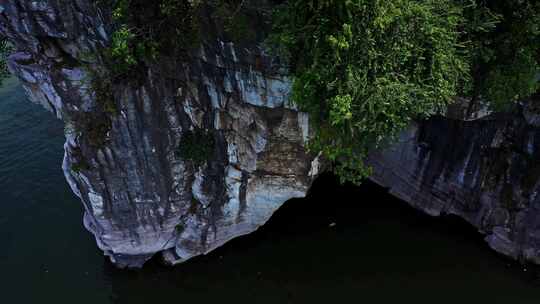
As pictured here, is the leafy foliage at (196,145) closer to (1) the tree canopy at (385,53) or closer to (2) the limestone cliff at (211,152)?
(2) the limestone cliff at (211,152)

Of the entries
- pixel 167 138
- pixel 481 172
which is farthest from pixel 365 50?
pixel 481 172

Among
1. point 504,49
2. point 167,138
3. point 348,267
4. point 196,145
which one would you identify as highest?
point 504,49

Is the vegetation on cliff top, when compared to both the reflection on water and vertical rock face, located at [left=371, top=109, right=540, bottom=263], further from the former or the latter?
the reflection on water

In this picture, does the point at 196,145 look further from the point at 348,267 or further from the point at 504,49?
the point at 504,49

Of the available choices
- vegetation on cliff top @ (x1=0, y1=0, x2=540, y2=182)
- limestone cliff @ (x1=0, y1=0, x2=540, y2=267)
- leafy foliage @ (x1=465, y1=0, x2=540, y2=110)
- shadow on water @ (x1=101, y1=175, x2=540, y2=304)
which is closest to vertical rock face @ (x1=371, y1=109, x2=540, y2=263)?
limestone cliff @ (x1=0, y1=0, x2=540, y2=267)

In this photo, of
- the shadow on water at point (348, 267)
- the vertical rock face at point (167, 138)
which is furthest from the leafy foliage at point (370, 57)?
the shadow on water at point (348, 267)

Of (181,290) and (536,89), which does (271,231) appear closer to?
(181,290)
